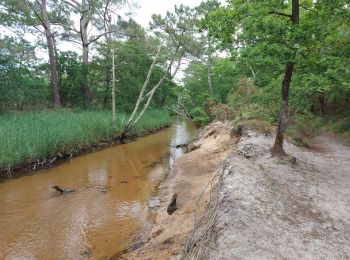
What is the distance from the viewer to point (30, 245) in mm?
4594

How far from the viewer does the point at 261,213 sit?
3.52 metres

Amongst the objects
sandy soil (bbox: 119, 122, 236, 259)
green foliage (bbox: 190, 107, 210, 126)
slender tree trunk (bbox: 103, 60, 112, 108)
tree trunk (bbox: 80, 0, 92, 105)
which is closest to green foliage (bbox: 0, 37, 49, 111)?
tree trunk (bbox: 80, 0, 92, 105)

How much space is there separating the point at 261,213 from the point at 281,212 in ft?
1.09

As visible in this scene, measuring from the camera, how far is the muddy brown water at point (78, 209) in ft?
15.0

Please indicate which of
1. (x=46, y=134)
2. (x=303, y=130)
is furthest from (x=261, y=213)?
Answer: (x=46, y=134)

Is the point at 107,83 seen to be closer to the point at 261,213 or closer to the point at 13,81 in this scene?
the point at 13,81

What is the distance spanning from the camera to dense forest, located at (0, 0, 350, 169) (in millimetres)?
5203

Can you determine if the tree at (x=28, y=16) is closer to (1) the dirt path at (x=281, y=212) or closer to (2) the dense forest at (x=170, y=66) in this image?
(2) the dense forest at (x=170, y=66)

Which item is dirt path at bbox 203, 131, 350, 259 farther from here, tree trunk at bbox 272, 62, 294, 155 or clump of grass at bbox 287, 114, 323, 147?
clump of grass at bbox 287, 114, 323, 147

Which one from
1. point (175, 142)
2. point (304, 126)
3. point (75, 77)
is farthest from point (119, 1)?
point (304, 126)

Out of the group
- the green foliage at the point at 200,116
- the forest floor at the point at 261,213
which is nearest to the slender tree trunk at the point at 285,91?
the forest floor at the point at 261,213

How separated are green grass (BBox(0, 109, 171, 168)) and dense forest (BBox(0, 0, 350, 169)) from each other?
4 cm

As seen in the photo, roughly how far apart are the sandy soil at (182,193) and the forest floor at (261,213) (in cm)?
2

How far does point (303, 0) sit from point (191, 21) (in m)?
9.69
